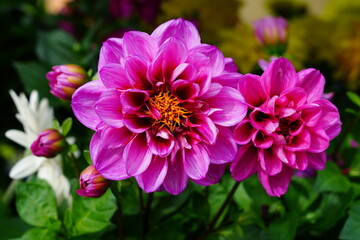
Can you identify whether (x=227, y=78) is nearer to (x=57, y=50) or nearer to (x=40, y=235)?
(x=40, y=235)

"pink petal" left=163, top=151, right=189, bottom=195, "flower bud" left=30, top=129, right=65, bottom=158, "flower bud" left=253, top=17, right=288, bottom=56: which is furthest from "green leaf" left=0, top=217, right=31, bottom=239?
"flower bud" left=253, top=17, right=288, bottom=56

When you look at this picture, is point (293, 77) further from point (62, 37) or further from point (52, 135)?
point (62, 37)

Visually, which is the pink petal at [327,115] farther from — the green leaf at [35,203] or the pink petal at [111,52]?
the green leaf at [35,203]

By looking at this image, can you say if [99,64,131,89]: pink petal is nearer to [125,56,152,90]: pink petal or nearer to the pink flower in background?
[125,56,152,90]: pink petal

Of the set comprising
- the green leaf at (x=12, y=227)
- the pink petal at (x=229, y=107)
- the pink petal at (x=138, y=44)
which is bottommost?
the green leaf at (x=12, y=227)

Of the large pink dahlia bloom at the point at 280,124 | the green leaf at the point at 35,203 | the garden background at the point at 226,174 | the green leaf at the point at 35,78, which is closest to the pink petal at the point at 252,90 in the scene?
the large pink dahlia bloom at the point at 280,124

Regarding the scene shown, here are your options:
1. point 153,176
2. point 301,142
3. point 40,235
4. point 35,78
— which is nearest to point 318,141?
point 301,142

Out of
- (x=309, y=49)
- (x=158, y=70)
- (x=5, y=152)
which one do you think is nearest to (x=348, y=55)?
(x=309, y=49)
